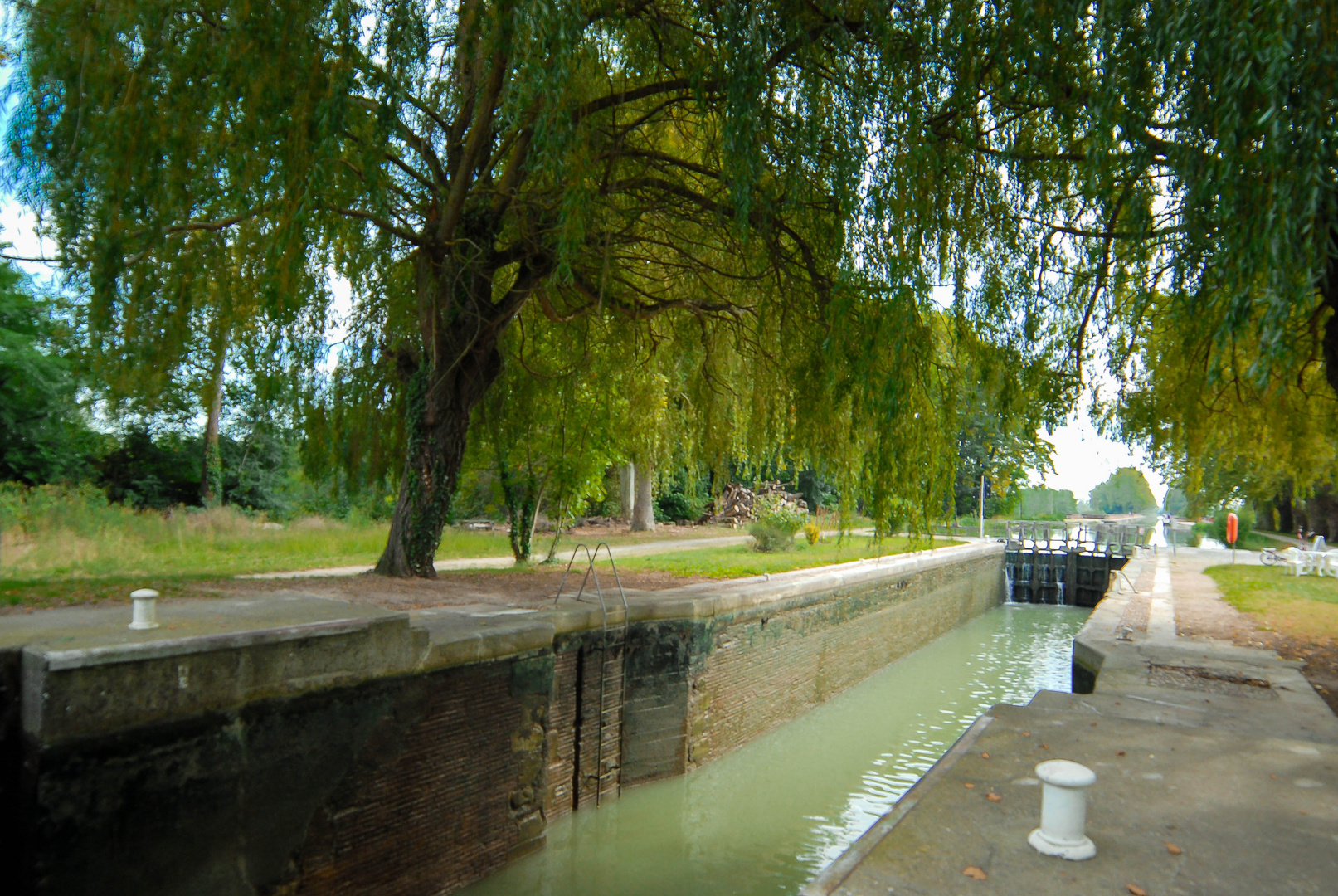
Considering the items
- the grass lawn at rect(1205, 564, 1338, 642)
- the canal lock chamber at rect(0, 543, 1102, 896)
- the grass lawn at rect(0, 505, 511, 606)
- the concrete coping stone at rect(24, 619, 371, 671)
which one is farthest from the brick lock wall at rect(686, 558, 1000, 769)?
the grass lawn at rect(1205, 564, 1338, 642)

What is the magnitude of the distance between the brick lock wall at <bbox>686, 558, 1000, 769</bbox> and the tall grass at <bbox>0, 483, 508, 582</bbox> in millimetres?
5501

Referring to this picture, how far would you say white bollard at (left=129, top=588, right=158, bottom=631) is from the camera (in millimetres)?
4172

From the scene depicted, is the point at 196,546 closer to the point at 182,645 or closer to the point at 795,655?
the point at 795,655

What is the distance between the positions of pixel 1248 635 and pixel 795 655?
5267mm

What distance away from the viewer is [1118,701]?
20.1 ft

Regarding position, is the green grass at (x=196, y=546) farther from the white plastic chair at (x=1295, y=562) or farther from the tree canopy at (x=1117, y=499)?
the tree canopy at (x=1117, y=499)

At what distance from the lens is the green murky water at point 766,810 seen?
6.20 meters

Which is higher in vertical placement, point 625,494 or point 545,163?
point 545,163

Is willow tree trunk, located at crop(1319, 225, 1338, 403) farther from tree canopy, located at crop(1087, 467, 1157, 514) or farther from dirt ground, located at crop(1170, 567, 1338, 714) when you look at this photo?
tree canopy, located at crop(1087, 467, 1157, 514)

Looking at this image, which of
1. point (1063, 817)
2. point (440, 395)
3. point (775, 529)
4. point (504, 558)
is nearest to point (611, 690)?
point (440, 395)

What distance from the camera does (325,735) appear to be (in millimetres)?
4801

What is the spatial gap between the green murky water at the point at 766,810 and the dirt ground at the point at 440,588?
78.9 inches

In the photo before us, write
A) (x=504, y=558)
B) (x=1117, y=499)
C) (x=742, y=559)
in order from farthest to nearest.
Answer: (x=1117, y=499) → (x=742, y=559) → (x=504, y=558)

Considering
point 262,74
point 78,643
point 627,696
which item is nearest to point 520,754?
point 627,696
